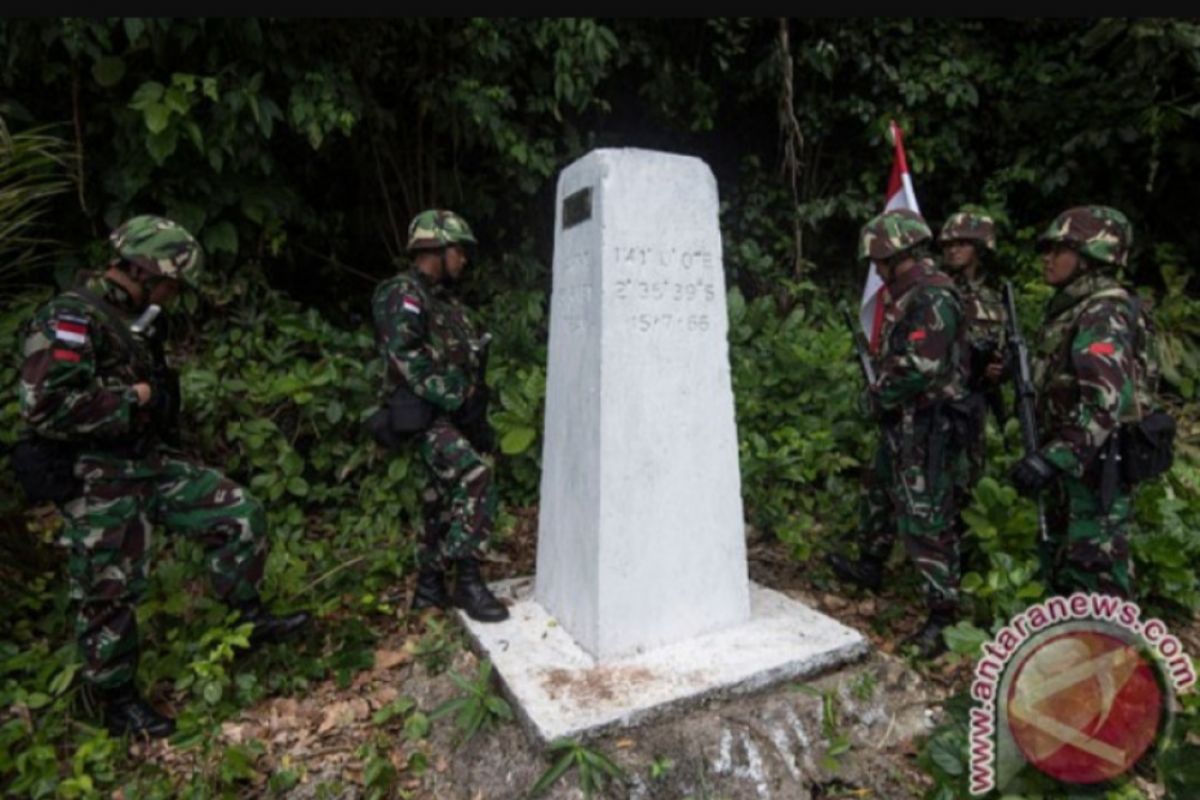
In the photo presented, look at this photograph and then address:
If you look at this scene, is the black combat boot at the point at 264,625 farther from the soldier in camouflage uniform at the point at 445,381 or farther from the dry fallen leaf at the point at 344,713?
the soldier in camouflage uniform at the point at 445,381

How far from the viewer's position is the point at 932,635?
3.46 meters

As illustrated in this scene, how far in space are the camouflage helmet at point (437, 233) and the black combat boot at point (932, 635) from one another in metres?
2.74

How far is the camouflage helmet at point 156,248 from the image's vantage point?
311cm

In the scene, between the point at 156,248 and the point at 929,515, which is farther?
the point at 929,515

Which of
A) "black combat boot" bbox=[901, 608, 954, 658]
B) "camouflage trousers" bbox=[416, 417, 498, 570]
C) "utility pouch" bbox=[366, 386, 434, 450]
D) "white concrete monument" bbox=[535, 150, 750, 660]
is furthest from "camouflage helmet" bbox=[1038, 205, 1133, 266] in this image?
"utility pouch" bbox=[366, 386, 434, 450]

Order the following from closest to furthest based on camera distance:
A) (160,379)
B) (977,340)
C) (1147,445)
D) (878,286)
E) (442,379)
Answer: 1. (1147,445)
2. (160,379)
3. (442,379)
4. (977,340)
5. (878,286)

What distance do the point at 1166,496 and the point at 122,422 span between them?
4933mm

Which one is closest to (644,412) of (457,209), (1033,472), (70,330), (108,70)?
(1033,472)

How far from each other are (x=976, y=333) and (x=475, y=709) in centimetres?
358

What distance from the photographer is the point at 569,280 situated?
3268 millimetres

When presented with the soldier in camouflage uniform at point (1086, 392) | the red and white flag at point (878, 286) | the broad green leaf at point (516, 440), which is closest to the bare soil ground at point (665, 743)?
the soldier in camouflage uniform at point (1086, 392)

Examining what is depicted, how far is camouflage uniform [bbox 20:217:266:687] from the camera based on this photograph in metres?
2.88

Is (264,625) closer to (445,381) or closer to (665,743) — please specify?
(445,381)

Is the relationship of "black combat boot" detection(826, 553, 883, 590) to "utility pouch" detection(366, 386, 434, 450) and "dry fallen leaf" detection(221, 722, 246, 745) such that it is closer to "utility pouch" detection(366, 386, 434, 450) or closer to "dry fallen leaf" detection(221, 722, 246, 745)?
"utility pouch" detection(366, 386, 434, 450)
